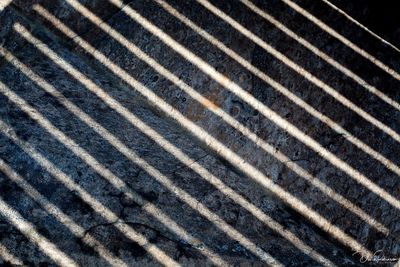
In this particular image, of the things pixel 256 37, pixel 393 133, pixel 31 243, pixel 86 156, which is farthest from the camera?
pixel 256 37

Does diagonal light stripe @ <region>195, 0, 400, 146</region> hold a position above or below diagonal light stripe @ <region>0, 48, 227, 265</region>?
above

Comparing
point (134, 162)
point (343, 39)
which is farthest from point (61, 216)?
point (343, 39)

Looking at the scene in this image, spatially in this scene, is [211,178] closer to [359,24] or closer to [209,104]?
[209,104]

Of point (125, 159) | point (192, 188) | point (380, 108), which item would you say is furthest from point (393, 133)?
point (125, 159)

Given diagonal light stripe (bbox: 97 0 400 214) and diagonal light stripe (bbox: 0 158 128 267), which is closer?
diagonal light stripe (bbox: 0 158 128 267)

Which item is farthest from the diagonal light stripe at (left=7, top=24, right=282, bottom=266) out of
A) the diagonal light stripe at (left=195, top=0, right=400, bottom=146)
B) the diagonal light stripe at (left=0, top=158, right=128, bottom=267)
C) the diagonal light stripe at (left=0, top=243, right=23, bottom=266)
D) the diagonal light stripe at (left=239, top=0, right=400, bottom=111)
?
the diagonal light stripe at (left=239, top=0, right=400, bottom=111)

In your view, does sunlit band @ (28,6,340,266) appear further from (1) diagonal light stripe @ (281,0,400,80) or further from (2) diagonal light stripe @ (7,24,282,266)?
(1) diagonal light stripe @ (281,0,400,80)

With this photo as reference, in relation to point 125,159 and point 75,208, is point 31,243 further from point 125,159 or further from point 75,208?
point 125,159
